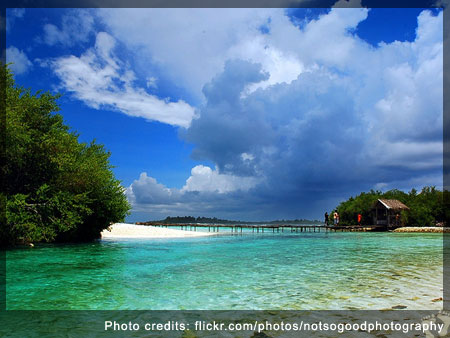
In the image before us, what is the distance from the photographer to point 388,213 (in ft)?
227

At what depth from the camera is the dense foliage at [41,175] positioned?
23.8 m

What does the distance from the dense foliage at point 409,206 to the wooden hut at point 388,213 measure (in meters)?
1.49

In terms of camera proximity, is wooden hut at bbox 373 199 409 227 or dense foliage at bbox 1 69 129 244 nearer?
dense foliage at bbox 1 69 129 244

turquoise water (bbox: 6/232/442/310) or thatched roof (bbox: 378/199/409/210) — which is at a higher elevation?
thatched roof (bbox: 378/199/409/210)

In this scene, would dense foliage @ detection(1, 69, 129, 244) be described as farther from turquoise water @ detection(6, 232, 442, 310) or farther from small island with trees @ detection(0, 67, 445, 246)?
turquoise water @ detection(6, 232, 442, 310)

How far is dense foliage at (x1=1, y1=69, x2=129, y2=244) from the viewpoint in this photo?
23827 mm

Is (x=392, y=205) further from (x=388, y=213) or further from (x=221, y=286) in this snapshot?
(x=221, y=286)

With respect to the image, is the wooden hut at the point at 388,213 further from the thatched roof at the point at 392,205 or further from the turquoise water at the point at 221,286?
the turquoise water at the point at 221,286

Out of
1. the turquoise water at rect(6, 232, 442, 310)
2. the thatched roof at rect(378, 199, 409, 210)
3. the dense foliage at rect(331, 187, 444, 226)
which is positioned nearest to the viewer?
the turquoise water at rect(6, 232, 442, 310)

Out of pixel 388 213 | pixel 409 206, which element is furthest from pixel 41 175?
pixel 409 206

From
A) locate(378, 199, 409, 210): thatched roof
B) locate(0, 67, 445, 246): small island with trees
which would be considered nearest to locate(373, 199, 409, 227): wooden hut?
locate(378, 199, 409, 210): thatched roof

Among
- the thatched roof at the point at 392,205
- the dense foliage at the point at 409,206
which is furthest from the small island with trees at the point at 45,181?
the dense foliage at the point at 409,206

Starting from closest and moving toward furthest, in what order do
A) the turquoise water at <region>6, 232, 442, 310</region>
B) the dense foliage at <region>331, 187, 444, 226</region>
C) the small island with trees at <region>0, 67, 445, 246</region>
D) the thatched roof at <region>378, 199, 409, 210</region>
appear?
the turquoise water at <region>6, 232, 442, 310</region>
the small island with trees at <region>0, 67, 445, 246</region>
the thatched roof at <region>378, 199, 409, 210</region>
the dense foliage at <region>331, 187, 444, 226</region>

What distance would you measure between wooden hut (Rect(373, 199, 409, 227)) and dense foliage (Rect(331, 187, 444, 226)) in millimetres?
1487
